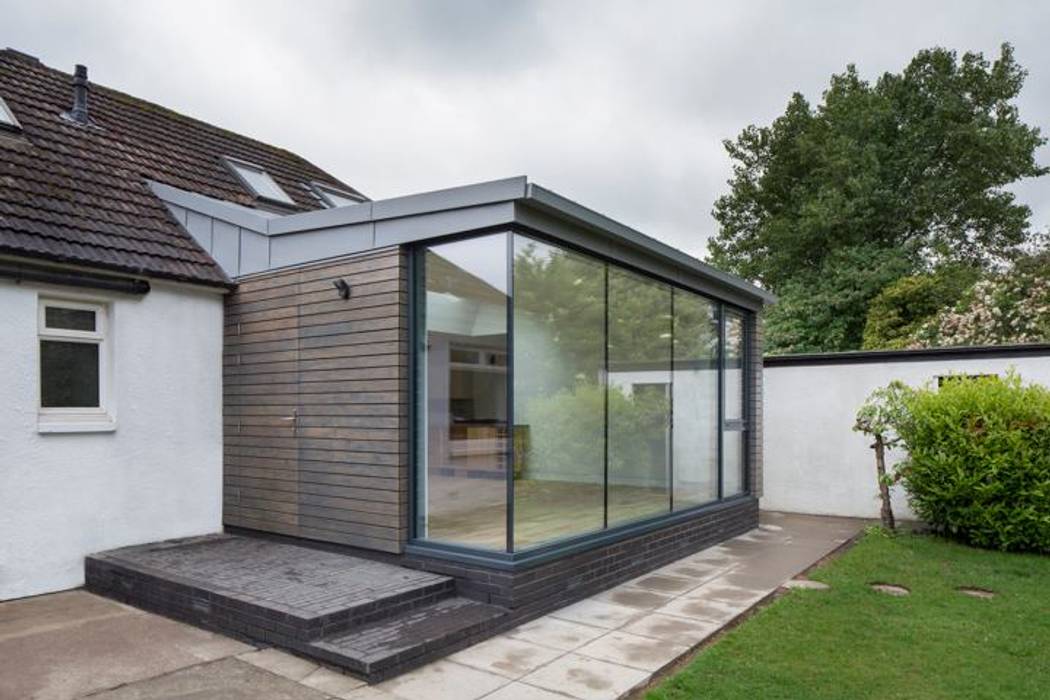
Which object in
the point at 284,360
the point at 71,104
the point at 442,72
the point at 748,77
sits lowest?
the point at 284,360

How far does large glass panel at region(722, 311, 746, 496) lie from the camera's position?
834cm

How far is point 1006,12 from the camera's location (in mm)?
15547

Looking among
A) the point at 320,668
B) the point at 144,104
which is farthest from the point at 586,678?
the point at 144,104

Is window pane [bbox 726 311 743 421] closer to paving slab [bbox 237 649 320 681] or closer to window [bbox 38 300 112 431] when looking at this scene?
paving slab [bbox 237 649 320 681]

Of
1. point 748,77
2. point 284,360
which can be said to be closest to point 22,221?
point 284,360

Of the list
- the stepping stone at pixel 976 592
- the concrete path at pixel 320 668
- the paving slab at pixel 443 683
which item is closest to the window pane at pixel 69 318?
the concrete path at pixel 320 668

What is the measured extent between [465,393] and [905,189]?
19.3 m

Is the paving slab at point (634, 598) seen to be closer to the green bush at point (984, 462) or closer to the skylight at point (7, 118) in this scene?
the green bush at point (984, 462)

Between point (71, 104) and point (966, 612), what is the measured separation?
31.9 ft

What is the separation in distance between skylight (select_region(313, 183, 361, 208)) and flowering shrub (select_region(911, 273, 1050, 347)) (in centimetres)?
1209

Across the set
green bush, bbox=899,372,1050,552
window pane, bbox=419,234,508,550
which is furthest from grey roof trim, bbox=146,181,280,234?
green bush, bbox=899,372,1050,552

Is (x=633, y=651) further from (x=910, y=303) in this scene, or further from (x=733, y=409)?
(x=910, y=303)

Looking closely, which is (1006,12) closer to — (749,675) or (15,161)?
(749,675)

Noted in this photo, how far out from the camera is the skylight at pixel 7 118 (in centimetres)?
634
